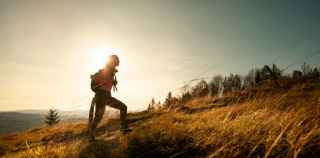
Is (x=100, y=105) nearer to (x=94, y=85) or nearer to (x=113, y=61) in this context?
(x=94, y=85)

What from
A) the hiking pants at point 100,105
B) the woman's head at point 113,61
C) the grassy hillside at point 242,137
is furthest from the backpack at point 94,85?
the grassy hillside at point 242,137

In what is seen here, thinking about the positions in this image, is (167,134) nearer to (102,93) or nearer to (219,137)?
(219,137)

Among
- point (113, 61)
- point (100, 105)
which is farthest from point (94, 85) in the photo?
point (113, 61)

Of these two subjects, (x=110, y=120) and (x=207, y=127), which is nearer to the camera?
(x=207, y=127)

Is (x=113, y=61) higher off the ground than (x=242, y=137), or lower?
higher

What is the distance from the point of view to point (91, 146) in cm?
443

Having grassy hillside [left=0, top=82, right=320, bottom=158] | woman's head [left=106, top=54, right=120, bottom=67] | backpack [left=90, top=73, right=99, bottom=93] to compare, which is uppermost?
woman's head [left=106, top=54, right=120, bottom=67]

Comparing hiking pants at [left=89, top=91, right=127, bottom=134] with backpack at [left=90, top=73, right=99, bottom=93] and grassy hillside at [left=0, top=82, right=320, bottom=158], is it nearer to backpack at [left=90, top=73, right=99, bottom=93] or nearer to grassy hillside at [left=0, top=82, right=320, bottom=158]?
backpack at [left=90, top=73, right=99, bottom=93]

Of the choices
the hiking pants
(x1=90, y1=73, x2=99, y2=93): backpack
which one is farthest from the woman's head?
the hiking pants

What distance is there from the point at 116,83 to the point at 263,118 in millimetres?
4241

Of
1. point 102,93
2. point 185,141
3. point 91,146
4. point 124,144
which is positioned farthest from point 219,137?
point 102,93

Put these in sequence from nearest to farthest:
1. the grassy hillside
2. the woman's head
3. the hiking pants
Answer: the grassy hillside → the hiking pants → the woman's head

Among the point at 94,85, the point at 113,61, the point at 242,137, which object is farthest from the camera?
the point at 113,61

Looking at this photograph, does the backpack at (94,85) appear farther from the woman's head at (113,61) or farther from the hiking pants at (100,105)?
the woman's head at (113,61)
